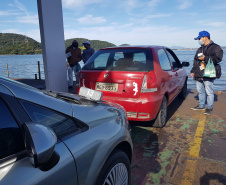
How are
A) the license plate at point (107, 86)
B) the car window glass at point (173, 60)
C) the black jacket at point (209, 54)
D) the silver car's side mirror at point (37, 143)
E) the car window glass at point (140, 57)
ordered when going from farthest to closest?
the car window glass at point (173, 60), the black jacket at point (209, 54), the car window glass at point (140, 57), the license plate at point (107, 86), the silver car's side mirror at point (37, 143)

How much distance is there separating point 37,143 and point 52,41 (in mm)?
4903

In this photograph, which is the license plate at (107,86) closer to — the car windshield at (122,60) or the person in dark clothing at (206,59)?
the car windshield at (122,60)

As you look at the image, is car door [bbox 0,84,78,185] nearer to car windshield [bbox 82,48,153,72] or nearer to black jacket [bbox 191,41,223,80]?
car windshield [bbox 82,48,153,72]

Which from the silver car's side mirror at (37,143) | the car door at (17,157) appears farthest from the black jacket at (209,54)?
the silver car's side mirror at (37,143)

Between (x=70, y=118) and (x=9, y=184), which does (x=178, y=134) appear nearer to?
(x=70, y=118)

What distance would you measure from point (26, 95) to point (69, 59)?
7.05 m

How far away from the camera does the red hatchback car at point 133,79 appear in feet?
11.2

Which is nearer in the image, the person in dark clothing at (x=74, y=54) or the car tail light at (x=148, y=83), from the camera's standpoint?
the car tail light at (x=148, y=83)

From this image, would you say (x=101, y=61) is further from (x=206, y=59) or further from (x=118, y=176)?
(x=118, y=176)

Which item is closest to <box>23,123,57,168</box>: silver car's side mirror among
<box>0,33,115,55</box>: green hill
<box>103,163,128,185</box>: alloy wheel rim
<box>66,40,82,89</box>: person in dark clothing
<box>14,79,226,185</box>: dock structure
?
<box>103,163,128,185</box>: alloy wheel rim

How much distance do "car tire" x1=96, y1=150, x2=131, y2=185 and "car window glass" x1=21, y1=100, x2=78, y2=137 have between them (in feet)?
1.44

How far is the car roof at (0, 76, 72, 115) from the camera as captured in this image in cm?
123

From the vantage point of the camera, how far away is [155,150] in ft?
10.3

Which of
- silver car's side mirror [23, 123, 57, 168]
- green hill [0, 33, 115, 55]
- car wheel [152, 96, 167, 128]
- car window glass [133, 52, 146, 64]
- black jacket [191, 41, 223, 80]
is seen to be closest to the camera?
silver car's side mirror [23, 123, 57, 168]
